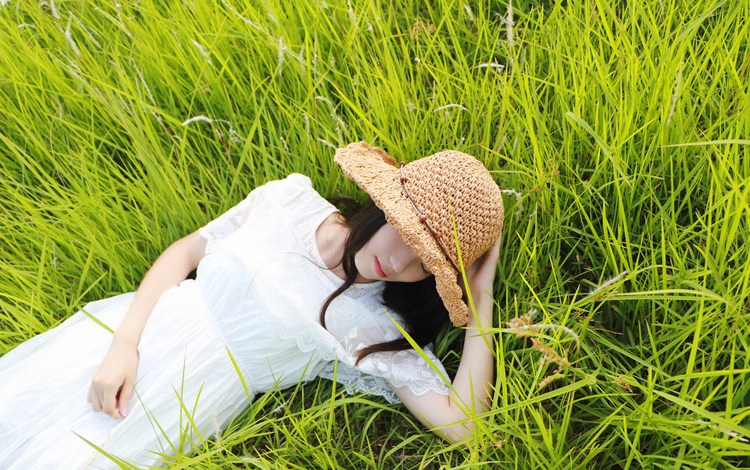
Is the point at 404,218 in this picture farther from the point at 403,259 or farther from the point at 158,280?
the point at 158,280

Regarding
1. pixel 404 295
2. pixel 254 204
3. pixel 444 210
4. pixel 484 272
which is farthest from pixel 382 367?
pixel 254 204

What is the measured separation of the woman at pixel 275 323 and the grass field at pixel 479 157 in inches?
4.9

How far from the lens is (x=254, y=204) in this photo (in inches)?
82.6

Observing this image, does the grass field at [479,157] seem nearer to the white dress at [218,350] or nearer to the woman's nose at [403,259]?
the white dress at [218,350]

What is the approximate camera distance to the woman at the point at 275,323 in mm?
1652

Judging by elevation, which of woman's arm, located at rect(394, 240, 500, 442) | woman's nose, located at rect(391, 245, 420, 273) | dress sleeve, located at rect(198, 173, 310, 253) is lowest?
woman's arm, located at rect(394, 240, 500, 442)

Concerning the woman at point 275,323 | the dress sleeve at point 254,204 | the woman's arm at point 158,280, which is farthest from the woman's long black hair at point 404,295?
the woman's arm at point 158,280

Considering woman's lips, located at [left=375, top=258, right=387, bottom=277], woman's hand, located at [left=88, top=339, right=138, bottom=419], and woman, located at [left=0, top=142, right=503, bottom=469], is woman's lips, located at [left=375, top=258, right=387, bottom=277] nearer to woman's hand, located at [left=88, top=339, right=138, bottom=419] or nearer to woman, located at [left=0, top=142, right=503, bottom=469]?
woman, located at [left=0, top=142, right=503, bottom=469]


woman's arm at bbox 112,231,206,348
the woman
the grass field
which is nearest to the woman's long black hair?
the woman

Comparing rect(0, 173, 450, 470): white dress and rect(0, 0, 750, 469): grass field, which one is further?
rect(0, 173, 450, 470): white dress

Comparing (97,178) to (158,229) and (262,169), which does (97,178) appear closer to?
(158,229)

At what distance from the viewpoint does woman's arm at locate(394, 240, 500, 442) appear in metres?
1.71

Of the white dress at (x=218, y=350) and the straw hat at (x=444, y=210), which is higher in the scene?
the straw hat at (x=444, y=210)

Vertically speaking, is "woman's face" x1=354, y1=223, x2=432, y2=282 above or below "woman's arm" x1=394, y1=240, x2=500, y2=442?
above
